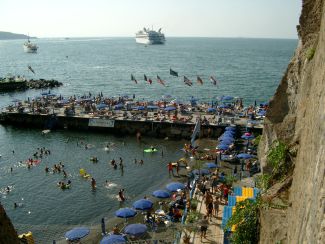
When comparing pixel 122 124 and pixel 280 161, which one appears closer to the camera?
pixel 280 161

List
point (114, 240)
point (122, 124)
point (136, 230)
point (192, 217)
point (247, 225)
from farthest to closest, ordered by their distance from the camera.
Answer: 1. point (122, 124)
2. point (192, 217)
3. point (136, 230)
4. point (114, 240)
5. point (247, 225)

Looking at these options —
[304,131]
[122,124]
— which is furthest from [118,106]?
[304,131]

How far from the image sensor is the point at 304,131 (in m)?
12.0

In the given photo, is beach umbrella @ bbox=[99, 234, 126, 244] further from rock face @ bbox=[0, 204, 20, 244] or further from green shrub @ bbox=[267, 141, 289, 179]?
rock face @ bbox=[0, 204, 20, 244]

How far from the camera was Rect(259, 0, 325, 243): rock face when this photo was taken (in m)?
7.54

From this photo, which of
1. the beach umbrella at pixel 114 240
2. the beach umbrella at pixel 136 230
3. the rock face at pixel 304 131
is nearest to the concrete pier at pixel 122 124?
the beach umbrella at pixel 136 230

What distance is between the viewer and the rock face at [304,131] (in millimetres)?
7537

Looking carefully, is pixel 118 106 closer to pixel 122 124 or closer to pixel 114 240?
pixel 122 124

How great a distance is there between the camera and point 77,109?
6184cm

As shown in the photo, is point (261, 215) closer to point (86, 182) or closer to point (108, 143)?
point (86, 182)

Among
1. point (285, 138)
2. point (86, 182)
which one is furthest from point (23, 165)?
point (285, 138)

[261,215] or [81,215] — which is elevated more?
[261,215]

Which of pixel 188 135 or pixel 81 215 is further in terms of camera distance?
pixel 188 135

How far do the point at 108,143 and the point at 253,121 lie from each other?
18624 millimetres
